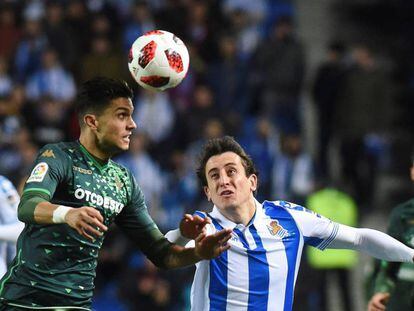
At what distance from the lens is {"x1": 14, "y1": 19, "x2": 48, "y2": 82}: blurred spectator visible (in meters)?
14.4

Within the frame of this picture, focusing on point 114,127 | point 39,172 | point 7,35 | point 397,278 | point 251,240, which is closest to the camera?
point 39,172

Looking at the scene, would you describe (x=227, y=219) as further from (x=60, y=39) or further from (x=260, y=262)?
(x=60, y=39)

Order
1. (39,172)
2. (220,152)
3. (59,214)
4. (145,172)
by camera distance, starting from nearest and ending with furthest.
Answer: (59,214) < (39,172) < (220,152) < (145,172)

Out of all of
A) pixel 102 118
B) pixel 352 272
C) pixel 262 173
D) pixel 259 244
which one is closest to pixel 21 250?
pixel 102 118

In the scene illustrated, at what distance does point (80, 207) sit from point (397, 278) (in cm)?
287

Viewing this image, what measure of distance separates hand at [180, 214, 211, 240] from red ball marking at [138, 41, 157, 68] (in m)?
1.27

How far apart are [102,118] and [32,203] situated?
823 mm

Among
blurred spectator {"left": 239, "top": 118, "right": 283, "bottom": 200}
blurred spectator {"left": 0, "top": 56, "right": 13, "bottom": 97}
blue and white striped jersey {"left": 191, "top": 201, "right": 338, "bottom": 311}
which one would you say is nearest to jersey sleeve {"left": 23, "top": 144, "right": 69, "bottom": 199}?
blue and white striped jersey {"left": 191, "top": 201, "right": 338, "bottom": 311}

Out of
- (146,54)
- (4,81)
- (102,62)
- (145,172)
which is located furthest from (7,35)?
(146,54)

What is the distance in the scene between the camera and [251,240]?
6.52m

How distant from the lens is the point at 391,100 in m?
15.3

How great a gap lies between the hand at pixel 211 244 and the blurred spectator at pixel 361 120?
8137 mm

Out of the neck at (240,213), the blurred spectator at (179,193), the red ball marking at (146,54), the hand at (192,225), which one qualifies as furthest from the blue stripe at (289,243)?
the blurred spectator at (179,193)

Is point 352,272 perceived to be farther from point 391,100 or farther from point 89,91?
point 89,91
